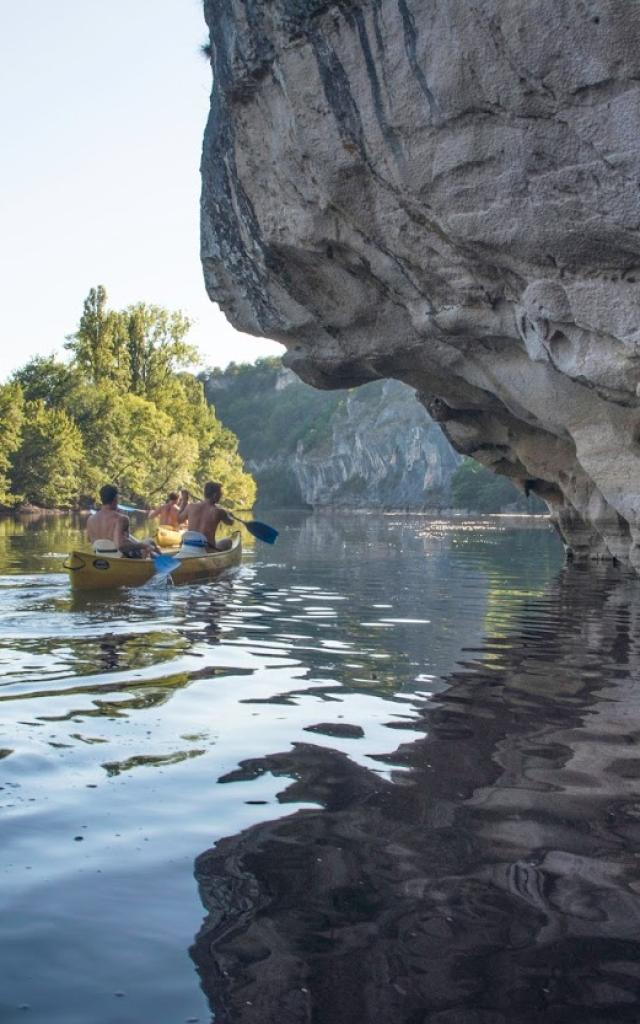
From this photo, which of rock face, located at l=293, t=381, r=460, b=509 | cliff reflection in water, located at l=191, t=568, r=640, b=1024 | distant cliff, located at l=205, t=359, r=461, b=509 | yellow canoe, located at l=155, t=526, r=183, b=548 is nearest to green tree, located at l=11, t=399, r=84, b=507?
yellow canoe, located at l=155, t=526, r=183, b=548

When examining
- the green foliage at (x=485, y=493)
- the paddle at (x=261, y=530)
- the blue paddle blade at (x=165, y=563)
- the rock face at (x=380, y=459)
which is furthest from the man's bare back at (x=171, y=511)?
the rock face at (x=380, y=459)

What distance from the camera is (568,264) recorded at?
33.4 ft

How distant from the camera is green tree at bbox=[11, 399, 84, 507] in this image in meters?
51.7

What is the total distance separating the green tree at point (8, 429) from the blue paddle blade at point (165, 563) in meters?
35.7

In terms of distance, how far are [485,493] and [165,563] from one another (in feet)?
270

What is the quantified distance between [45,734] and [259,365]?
6859 inches

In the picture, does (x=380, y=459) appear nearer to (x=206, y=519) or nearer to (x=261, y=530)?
(x=261, y=530)

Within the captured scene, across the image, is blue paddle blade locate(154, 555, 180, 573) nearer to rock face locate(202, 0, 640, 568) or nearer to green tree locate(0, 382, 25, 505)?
rock face locate(202, 0, 640, 568)

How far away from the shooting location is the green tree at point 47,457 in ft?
170

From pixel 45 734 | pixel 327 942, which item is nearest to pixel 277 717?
pixel 45 734

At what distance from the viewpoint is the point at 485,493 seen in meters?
96.0

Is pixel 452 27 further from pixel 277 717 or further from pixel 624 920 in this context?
pixel 624 920

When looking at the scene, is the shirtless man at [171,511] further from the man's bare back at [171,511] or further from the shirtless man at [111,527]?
the shirtless man at [111,527]

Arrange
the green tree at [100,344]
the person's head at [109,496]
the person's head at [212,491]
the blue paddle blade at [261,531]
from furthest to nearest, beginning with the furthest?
the green tree at [100,344], the blue paddle blade at [261,531], the person's head at [212,491], the person's head at [109,496]
